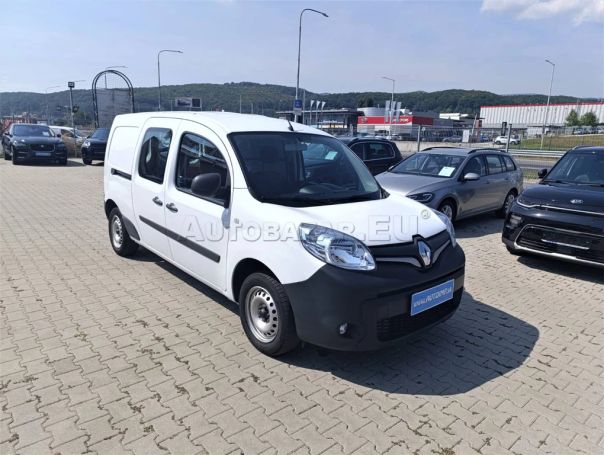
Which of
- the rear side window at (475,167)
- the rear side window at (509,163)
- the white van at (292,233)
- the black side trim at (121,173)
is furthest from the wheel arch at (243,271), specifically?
the rear side window at (509,163)

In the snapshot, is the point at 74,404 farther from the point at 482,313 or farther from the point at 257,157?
the point at 482,313

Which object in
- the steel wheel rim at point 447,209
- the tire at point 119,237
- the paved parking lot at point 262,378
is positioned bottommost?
the paved parking lot at point 262,378

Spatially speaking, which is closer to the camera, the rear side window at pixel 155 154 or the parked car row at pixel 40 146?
the rear side window at pixel 155 154

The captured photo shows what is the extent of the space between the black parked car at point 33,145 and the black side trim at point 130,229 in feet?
51.2

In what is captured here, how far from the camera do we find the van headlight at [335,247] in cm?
303

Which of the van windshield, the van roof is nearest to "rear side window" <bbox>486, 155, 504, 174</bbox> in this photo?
the van windshield

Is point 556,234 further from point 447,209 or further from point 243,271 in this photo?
point 243,271

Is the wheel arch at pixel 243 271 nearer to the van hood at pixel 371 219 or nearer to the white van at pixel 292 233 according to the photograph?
the white van at pixel 292 233

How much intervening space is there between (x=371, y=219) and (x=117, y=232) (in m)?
4.05

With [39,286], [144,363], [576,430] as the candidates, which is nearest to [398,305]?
[576,430]

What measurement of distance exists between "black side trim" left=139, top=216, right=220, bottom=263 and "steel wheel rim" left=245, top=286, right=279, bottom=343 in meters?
0.54

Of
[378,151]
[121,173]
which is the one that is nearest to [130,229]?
[121,173]

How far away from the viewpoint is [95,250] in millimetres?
6285

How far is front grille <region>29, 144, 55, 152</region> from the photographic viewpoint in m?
18.0
